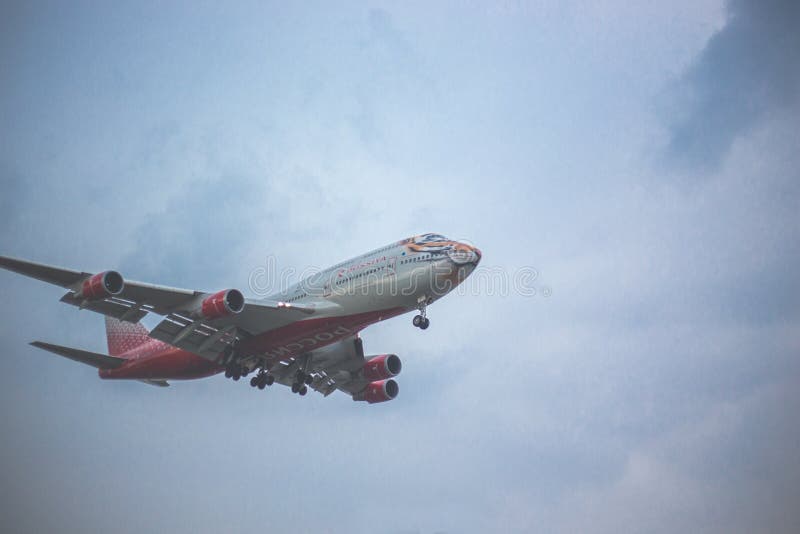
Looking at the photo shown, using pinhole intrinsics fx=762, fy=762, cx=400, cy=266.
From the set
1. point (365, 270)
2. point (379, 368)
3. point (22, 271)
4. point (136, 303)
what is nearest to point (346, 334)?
point (365, 270)

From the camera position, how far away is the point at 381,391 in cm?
5116

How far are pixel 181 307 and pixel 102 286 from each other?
201 inches

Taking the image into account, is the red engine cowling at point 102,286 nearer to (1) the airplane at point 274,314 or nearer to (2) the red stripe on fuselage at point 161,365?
(1) the airplane at point 274,314

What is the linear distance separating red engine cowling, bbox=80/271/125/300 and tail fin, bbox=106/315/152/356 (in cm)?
1276

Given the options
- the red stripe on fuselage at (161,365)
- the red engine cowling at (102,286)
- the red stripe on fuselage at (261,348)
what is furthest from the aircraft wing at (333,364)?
the red engine cowling at (102,286)

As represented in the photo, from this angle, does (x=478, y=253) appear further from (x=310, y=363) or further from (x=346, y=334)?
(x=310, y=363)

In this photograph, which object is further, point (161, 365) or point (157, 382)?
point (157, 382)

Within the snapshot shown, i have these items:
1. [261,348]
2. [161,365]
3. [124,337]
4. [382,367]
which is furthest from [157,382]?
[382,367]

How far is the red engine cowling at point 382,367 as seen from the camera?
159ft

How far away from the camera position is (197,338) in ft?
142

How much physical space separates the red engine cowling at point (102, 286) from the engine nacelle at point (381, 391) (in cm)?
1999

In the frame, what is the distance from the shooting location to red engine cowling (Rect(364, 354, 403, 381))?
48562mm

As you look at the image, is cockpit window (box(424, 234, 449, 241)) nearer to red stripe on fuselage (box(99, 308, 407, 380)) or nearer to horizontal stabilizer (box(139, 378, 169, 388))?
red stripe on fuselage (box(99, 308, 407, 380))

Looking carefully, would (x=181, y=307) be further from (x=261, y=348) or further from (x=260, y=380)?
(x=260, y=380)
